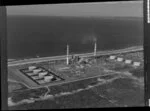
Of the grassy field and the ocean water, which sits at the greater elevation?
the ocean water

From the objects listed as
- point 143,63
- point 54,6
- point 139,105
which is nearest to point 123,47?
point 143,63

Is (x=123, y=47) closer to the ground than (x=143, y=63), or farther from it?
farther from it

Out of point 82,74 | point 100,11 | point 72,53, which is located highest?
point 100,11

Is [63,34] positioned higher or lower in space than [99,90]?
higher

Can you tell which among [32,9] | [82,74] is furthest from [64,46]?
[32,9]

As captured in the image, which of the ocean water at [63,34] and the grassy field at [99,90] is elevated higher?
the ocean water at [63,34]

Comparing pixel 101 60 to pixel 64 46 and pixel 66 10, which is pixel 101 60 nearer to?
pixel 64 46
